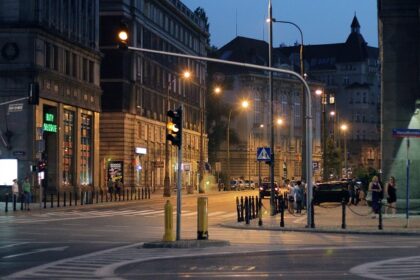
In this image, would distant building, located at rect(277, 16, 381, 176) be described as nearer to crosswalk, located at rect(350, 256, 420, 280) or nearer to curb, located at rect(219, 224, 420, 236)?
curb, located at rect(219, 224, 420, 236)

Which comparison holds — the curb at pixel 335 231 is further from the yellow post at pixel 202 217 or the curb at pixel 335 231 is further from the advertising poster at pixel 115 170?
the advertising poster at pixel 115 170

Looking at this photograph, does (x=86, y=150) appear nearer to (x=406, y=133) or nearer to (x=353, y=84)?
(x=406, y=133)

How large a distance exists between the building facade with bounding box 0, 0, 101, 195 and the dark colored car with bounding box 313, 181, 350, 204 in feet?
56.2

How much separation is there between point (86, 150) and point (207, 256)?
56.6m

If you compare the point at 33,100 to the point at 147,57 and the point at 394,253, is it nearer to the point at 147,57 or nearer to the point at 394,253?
the point at 394,253

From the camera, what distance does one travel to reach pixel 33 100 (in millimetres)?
43531

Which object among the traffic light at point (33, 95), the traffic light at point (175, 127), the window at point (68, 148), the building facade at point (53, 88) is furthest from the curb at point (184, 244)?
the window at point (68, 148)

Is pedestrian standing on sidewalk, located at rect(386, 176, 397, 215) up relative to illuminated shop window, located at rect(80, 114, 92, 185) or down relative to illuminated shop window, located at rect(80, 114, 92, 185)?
down

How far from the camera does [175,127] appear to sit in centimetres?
2359

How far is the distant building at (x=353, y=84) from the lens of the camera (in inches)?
6240

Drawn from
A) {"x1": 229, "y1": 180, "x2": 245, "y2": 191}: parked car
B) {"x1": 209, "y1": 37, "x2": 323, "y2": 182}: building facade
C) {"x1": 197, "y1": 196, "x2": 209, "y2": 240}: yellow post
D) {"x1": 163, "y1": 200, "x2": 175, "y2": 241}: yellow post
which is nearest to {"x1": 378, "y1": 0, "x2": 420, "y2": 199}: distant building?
{"x1": 197, "y1": 196, "x2": 209, "y2": 240}: yellow post

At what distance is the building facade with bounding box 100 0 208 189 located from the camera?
85312mm

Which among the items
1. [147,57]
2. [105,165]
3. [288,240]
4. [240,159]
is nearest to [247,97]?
[240,159]

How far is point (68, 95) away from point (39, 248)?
48.0 meters
